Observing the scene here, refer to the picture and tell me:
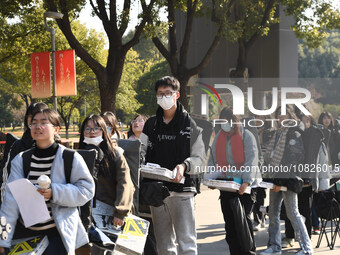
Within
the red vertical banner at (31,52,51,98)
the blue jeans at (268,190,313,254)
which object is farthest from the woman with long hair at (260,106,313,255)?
the red vertical banner at (31,52,51,98)

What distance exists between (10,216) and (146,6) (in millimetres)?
12728

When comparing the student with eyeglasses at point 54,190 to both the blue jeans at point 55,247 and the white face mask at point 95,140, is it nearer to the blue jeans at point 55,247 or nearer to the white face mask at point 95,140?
the blue jeans at point 55,247

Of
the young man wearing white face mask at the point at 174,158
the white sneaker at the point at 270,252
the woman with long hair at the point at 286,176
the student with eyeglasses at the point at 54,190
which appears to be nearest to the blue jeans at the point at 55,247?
the student with eyeglasses at the point at 54,190

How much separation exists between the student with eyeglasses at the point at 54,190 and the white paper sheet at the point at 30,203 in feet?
0.20

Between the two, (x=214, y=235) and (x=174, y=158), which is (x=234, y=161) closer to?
(x=174, y=158)

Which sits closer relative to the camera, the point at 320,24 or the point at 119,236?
the point at 119,236

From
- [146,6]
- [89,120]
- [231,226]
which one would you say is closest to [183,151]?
[89,120]

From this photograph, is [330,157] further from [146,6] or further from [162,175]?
[146,6]

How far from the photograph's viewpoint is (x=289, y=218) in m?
7.36

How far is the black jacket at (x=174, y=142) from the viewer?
5.49 meters

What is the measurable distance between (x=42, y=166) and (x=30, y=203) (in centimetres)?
29

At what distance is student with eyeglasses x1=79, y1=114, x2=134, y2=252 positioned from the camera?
5.11 meters

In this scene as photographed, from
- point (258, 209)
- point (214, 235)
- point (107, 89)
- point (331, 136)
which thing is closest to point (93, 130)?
point (331, 136)

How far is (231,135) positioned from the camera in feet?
21.0
